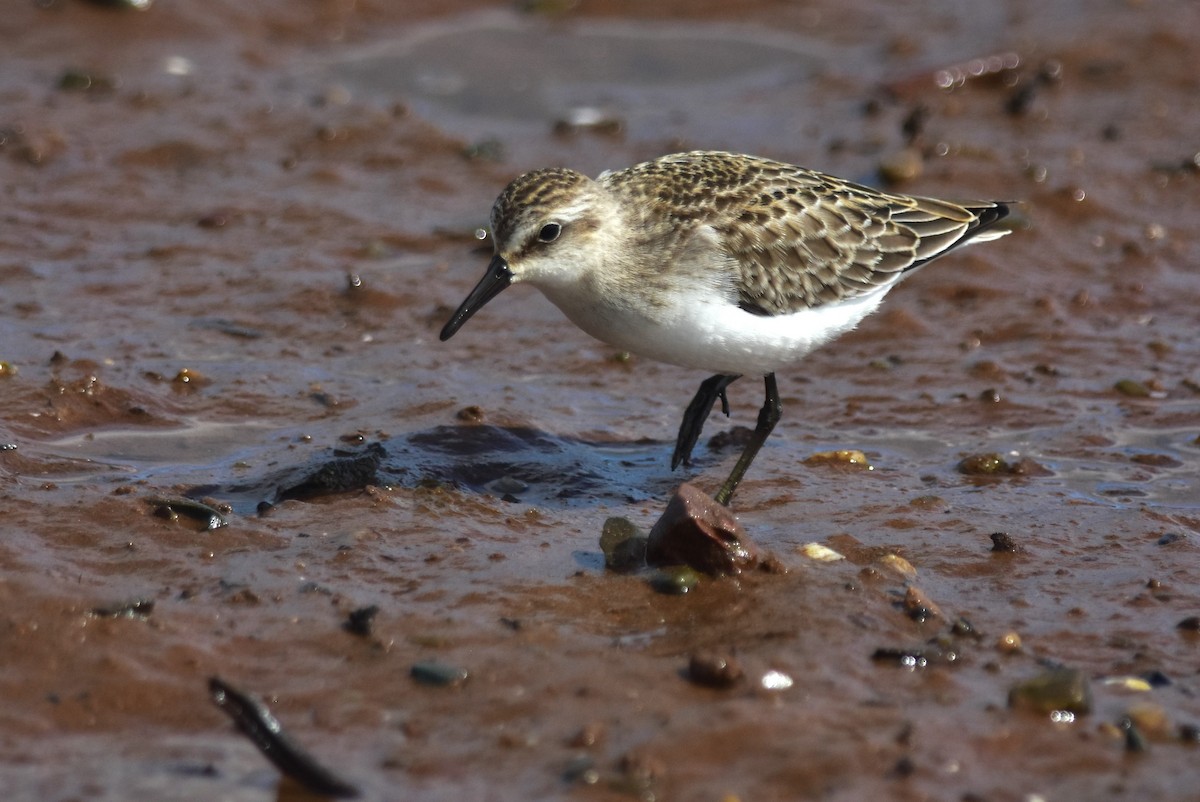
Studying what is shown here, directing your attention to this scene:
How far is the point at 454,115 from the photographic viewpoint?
13477 millimetres

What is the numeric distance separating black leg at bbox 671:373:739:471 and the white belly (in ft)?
1.64

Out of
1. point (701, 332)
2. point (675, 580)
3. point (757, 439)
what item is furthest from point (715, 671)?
point (757, 439)

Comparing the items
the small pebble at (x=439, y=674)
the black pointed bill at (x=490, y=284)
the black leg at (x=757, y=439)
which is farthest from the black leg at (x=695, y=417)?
the small pebble at (x=439, y=674)

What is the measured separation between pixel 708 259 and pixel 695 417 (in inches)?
41.9

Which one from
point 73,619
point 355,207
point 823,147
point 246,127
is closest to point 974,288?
point 823,147

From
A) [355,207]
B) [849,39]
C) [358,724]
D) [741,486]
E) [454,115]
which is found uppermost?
[849,39]

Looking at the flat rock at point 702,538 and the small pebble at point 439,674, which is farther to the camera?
the flat rock at point 702,538

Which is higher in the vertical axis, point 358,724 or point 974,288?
point 974,288

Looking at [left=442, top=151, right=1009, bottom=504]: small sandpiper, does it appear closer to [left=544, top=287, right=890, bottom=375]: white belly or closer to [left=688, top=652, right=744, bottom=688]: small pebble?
[left=544, top=287, right=890, bottom=375]: white belly

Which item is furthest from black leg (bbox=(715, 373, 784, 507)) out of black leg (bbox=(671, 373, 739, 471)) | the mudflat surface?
A: black leg (bbox=(671, 373, 739, 471))

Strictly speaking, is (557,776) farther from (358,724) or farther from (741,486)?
(741,486)

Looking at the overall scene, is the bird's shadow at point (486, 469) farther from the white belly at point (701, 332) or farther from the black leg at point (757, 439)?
the white belly at point (701, 332)

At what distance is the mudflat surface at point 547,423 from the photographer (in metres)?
5.58

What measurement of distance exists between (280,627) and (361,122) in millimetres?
7407
